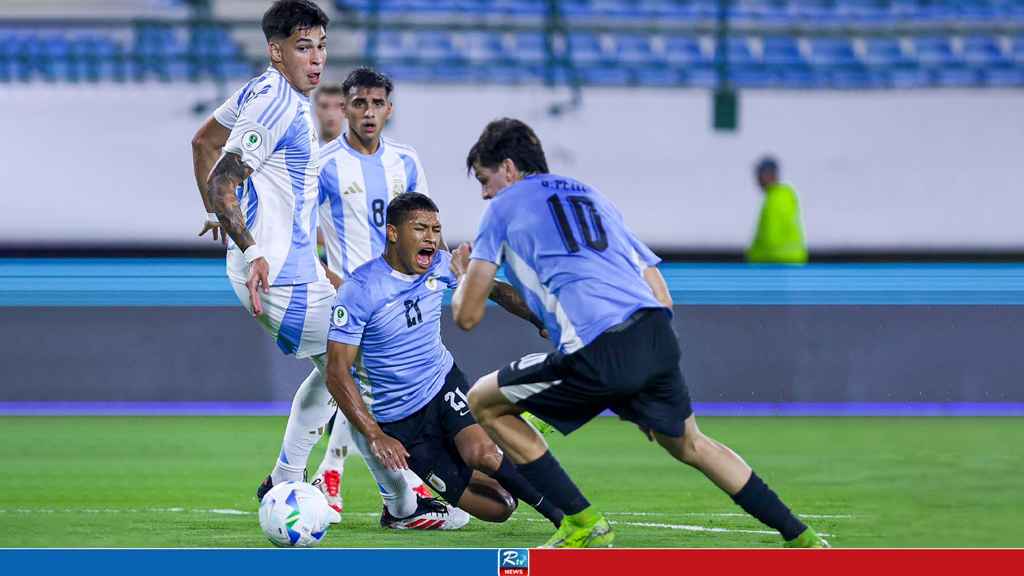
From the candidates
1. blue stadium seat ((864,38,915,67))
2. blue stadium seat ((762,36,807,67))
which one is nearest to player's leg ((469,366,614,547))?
blue stadium seat ((762,36,807,67))

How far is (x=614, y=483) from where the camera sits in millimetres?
6930

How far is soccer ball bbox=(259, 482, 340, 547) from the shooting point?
494 cm

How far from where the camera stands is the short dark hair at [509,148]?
489cm

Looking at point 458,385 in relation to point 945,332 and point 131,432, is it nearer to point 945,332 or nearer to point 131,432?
point 131,432

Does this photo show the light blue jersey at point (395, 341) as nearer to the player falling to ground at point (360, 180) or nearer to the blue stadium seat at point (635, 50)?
the player falling to ground at point (360, 180)

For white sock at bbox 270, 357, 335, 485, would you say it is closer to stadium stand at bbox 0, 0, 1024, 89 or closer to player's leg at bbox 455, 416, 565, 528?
player's leg at bbox 455, 416, 565, 528

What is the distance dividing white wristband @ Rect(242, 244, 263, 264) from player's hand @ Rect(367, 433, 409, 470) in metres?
0.74

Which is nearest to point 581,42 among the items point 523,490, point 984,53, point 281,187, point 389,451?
point 984,53

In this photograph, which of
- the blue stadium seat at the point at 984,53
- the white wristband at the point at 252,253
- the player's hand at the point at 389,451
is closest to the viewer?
the player's hand at the point at 389,451

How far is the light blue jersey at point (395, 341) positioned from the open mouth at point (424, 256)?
105 millimetres

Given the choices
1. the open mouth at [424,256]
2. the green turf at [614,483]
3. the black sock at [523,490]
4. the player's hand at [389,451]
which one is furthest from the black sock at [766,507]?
the open mouth at [424,256]

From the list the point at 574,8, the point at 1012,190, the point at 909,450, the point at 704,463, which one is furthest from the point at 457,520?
the point at 574,8
